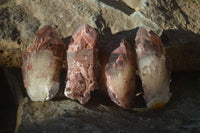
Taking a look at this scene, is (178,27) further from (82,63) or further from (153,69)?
(82,63)

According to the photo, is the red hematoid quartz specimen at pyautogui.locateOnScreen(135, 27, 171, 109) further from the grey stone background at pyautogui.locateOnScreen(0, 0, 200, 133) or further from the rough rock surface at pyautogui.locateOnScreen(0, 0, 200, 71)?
the rough rock surface at pyautogui.locateOnScreen(0, 0, 200, 71)

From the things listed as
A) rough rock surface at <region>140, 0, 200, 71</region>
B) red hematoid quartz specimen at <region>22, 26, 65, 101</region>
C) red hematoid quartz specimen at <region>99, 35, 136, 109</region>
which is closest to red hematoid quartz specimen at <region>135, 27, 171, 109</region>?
red hematoid quartz specimen at <region>99, 35, 136, 109</region>

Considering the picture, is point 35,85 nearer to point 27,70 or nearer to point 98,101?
point 27,70

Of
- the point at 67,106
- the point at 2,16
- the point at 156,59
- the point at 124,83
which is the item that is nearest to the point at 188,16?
the point at 156,59

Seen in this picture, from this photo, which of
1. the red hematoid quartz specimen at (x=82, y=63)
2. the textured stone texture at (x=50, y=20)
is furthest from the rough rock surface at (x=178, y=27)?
the red hematoid quartz specimen at (x=82, y=63)

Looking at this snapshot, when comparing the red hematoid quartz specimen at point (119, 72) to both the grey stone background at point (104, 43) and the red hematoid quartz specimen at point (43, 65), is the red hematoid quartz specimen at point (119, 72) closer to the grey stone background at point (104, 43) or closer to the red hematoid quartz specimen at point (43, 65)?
the grey stone background at point (104, 43)
